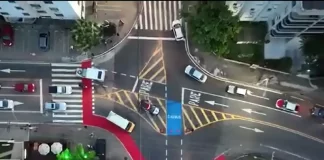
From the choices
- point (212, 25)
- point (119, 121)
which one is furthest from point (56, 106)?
point (212, 25)

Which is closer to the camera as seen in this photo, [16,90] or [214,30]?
[214,30]

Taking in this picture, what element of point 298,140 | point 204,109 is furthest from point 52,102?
point 298,140

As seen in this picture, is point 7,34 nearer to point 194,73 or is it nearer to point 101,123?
point 101,123

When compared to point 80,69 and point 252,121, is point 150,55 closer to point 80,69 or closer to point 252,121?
point 80,69

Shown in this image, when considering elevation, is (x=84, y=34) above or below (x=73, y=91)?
above

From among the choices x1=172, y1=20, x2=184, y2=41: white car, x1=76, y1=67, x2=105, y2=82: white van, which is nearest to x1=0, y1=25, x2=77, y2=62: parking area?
x1=76, y1=67, x2=105, y2=82: white van

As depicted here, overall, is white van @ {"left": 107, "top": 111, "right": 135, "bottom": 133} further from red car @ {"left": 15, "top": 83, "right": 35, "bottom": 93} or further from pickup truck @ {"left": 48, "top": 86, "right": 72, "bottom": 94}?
red car @ {"left": 15, "top": 83, "right": 35, "bottom": 93}

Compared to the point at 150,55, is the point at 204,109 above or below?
below
